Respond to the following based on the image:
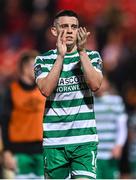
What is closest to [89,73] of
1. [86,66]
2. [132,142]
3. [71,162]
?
[86,66]

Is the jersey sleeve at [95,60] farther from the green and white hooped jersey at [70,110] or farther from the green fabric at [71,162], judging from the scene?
the green fabric at [71,162]

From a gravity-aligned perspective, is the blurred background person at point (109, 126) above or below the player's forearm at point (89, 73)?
below

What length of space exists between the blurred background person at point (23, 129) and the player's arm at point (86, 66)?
3986mm

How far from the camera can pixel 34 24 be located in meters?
18.3

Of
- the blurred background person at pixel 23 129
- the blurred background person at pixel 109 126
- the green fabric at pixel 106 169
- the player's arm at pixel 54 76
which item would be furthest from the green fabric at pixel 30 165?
the player's arm at pixel 54 76

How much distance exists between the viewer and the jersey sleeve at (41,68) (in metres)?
8.80

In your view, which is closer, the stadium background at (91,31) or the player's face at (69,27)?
the player's face at (69,27)

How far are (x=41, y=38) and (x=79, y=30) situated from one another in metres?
9.17

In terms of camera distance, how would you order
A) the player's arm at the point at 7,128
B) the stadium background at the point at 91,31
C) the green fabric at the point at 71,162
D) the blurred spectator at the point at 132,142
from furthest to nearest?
the stadium background at the point at 91,31
the blurred spectator at the point at 132,142
the player's arm at the point at 7,128
the green fabric at the point at 71,162

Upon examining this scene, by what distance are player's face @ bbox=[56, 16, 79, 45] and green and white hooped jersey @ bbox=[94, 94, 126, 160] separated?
4602mm

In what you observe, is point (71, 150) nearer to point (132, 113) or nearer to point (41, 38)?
point (132, 113)

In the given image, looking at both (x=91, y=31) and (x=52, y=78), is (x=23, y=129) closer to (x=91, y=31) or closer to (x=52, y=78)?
(x=52, y=78)

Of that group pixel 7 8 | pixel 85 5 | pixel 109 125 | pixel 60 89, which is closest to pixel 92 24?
pixel 85 5

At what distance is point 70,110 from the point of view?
8.73 metres
